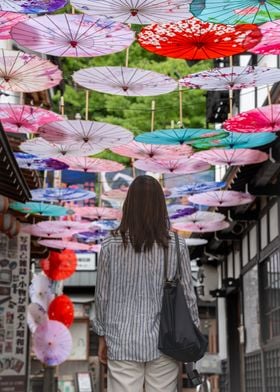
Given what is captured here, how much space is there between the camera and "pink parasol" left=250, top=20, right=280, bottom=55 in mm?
7634

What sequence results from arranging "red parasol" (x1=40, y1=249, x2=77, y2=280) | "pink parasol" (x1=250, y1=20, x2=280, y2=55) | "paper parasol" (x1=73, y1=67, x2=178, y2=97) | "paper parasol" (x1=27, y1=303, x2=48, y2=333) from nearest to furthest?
"pink parasol" (x1=250, y1=20, x2=280, y2=55)
"paper parasol" (x1=73, y1=67, x2=178, y2=97)
"paper parasol" (x1=27, y1=303, x2=48, y2=333)
"red parasol" (x1=40, y1=249, x2=77, y2=280)

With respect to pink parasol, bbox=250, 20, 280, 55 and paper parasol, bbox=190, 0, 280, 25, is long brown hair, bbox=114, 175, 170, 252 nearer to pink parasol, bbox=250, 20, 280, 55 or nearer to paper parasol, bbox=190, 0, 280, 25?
paper parasol, bbox=190, 0, 280, 25

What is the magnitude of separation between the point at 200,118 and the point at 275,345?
52.5 ft

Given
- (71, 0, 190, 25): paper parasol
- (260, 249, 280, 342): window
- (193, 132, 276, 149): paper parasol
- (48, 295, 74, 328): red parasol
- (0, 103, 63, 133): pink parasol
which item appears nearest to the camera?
(71, 0, 190, 25): paper parasol

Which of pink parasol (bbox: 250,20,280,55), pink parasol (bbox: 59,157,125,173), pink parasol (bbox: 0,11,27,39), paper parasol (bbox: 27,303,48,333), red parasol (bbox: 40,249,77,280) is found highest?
pink parasol (bbox: 0,11,27,39)

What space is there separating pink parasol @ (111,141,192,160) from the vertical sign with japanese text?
3.78 metres

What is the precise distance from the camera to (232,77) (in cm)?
887

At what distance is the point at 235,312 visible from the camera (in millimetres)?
19922

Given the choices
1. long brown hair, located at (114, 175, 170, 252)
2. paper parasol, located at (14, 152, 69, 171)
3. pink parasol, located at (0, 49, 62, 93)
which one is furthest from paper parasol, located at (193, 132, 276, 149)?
long brown hair, located at (114, 175, 170, 252)

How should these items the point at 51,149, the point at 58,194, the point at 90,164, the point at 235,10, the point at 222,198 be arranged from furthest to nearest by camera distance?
the point at 58,194 < the point at 222,198 < the point at 90,164 < the point at 51,149 < the point at 235,10

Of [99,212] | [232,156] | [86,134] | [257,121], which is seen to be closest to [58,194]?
[99,212]

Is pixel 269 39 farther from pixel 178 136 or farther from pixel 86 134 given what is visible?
pixel 86 134

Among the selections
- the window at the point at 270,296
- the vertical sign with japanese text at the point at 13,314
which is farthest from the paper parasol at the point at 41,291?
the window at the point at 270,296

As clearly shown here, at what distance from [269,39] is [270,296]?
23.5 ft
